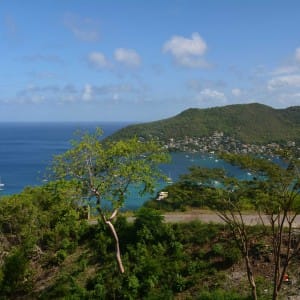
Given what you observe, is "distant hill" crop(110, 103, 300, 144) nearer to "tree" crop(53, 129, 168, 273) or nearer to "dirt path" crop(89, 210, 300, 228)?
"dirt path" crop(89, 210, 300, 228)

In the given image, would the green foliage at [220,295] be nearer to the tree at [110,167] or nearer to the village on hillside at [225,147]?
the tree at [110,167]

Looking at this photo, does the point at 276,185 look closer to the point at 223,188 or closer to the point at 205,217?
the point at 223,188

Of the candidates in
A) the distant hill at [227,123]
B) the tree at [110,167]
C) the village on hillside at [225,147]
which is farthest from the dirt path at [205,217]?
the distant hill at [227,123]

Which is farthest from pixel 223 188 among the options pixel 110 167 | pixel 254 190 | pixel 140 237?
pixel 140 237

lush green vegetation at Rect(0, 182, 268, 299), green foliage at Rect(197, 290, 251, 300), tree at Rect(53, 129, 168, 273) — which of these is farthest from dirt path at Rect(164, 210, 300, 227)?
tree at Rect(53, 129, 168, 273)

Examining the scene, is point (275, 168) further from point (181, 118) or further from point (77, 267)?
point (181, 118)

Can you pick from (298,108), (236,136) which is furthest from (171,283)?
(298,108)
